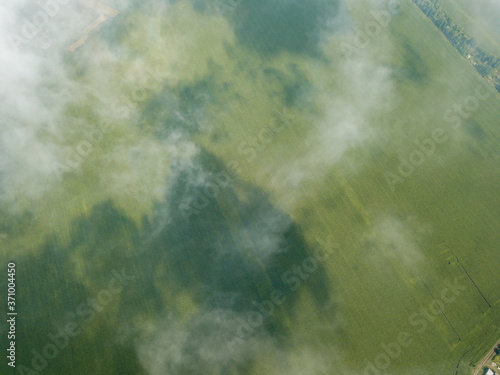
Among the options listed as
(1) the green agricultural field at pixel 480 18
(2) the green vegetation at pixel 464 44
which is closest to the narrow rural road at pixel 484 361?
(2) the green vegetation at pixel 464 44

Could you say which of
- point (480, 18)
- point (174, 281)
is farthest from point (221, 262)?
point (480, 18)

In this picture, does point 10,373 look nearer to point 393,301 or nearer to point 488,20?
point 393,301

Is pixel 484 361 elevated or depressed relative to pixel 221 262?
depressed

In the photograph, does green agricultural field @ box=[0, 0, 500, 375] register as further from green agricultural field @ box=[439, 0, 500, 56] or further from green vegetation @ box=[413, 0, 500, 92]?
green agricultural field @ box=[439, 0, 500, 56]

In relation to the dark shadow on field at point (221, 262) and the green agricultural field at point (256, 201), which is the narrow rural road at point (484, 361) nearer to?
the green agricultural field at point (256, 201)

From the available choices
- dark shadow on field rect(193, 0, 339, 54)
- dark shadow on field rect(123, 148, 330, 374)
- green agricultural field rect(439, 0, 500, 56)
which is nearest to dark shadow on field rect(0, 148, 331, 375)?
dark shadow on field rect(123, 148, 330, 374)

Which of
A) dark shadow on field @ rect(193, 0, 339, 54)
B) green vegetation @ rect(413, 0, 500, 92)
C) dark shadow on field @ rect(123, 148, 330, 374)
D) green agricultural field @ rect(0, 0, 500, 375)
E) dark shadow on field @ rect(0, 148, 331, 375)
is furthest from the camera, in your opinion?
dark shadow on field @ rect(193, 0, 339, 54)

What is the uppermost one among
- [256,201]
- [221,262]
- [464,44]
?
[464,44]

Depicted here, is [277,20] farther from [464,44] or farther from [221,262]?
[221,262]
